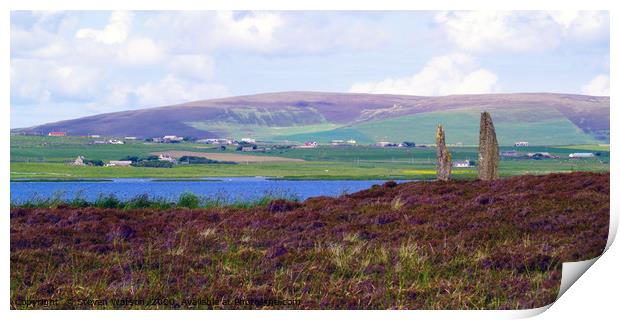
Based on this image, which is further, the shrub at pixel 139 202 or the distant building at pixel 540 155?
the distant building at pixel 540 155

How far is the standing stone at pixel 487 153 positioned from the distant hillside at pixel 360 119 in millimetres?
2312

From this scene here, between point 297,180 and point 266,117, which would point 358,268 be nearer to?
point 297,180

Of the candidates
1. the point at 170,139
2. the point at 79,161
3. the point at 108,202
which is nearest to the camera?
the point at 108,202

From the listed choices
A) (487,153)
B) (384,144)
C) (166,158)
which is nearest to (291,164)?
(166,158)

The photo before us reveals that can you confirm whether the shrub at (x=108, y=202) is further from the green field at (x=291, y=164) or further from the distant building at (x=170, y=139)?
the distant building at (x=170, y=139)

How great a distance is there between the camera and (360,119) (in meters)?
31.0

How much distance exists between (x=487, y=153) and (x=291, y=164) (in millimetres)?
5943

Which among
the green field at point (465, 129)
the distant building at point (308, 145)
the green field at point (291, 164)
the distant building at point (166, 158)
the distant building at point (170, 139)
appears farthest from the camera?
the green field at point (465, 129)

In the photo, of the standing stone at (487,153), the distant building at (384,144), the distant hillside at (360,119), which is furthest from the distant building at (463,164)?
the standing stone at (487,153)

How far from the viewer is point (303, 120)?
28.2m

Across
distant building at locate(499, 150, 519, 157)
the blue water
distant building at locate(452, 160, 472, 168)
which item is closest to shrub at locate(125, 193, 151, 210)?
the blue water

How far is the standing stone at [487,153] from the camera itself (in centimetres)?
2036

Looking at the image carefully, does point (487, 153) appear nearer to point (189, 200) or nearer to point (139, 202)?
point (189, 200)

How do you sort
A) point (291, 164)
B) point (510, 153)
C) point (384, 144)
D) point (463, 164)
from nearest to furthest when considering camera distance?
point (510, 153) → point (291, 164) → point (463, 164) → point (384, 144)
